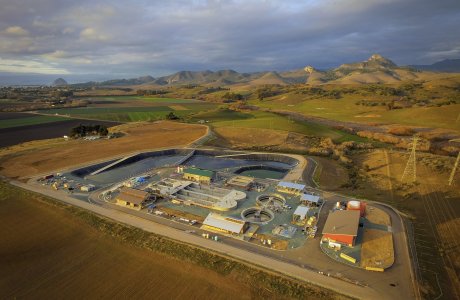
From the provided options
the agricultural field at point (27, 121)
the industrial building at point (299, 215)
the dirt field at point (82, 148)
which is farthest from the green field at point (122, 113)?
the industrial building at point (299, 215)

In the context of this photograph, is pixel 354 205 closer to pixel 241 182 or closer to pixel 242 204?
pixel 242 204

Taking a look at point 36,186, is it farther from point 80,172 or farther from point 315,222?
point 315,222

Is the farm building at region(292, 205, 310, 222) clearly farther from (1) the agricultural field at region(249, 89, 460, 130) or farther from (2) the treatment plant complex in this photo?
(1) the agricultural field at region(249, 89, 460, 130)

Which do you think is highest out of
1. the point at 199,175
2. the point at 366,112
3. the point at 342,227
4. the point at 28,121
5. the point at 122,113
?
the point at 28,121

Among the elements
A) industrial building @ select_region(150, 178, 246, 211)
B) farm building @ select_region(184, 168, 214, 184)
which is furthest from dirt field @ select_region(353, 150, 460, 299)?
farm building @ select_region(184, 168, 214, 184)

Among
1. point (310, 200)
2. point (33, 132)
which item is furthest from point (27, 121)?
point (310, 200)

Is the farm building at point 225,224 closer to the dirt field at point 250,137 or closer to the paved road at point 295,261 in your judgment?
the paved road at point 295,261
